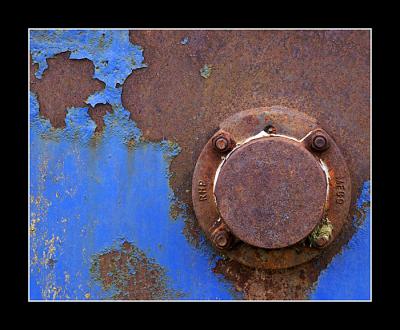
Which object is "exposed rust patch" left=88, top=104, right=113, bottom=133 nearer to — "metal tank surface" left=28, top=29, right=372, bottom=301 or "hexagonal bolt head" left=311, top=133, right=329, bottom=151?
"metal tank surface" left=28, top=29, right=372, bottom=301

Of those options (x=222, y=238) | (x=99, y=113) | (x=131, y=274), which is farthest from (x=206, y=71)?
(x=131, y=274)

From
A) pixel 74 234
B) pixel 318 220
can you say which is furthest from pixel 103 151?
pixel 318 220

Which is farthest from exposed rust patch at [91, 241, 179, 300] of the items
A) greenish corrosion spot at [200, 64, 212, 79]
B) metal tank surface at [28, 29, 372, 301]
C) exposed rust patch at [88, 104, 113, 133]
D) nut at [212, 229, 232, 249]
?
greenish corrosion spot at [200, 64, 212, 79]

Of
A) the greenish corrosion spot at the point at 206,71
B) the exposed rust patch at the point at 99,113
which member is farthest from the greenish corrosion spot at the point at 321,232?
the exposed rust patch at the point at 99,113

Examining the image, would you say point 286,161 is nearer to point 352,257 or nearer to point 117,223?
point 352,257

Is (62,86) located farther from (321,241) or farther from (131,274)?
(321,241)
